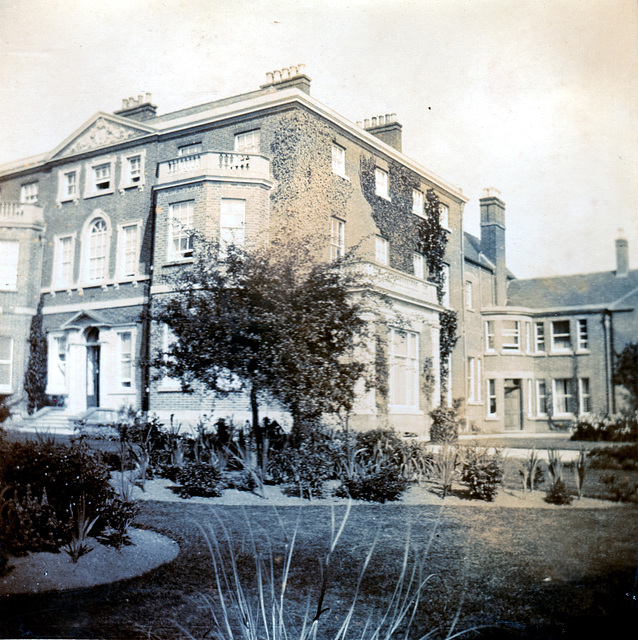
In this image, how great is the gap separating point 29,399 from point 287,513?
7.27 ft

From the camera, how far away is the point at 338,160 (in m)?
3.69

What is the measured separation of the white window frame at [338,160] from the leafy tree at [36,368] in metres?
2.52

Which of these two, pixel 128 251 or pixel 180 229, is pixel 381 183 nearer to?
pixel 180 229

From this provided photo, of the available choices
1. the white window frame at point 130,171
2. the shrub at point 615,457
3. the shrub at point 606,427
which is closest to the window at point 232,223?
the white window frame at point 130,171

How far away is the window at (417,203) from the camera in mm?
3945

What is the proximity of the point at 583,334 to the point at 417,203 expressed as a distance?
1.44m

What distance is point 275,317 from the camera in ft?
11.3

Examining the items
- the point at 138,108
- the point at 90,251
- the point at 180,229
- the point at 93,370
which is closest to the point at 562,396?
the point at 180,229

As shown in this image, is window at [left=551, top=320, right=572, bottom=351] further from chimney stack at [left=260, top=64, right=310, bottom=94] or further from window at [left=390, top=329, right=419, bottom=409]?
chimney stack at [left=260, top=64, right=310, bottom=94]

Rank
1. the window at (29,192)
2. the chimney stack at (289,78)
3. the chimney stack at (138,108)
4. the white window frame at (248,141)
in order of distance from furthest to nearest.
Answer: the window at (29,192) → the chimney stack at (138,108) → the chimney stack at (289,78) → the white window frame at (248,141)

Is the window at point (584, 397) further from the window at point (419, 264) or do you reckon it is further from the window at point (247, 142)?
the window at point (247, 142)

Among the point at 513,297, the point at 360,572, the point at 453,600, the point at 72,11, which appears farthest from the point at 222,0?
the point at 453,600

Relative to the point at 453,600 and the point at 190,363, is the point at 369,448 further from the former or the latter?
the point at 190,363

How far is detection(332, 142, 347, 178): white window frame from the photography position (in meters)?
3.67
